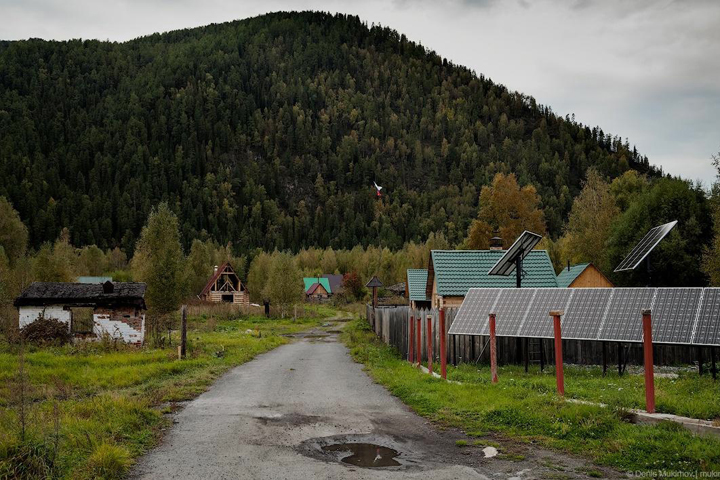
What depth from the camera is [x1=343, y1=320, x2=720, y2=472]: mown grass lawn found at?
841 cm

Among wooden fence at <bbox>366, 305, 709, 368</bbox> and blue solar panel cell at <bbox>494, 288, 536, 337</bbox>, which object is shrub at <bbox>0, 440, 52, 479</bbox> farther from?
wooden fence at <bbox>366, 305, 709, 368</bbox>

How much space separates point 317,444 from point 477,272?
76.9 feet

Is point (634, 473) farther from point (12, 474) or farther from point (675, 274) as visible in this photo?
point (675, 274)

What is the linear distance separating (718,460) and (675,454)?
0.54 metres

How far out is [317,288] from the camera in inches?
4668

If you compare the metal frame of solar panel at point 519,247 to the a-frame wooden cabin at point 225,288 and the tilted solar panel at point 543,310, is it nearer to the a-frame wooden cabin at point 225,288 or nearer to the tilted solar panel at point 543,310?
the tilted solar panel at point 543,310

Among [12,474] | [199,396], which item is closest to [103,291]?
[199,396]

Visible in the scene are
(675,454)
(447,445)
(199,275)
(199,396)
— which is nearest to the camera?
(675,454)

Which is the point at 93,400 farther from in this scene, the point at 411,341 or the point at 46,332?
the point at 46,332

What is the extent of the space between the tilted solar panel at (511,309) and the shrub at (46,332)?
22103 mm

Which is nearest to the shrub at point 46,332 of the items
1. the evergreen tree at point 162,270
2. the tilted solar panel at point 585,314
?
the evergreen tree at point 162,270

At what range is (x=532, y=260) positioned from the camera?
32.9 metres

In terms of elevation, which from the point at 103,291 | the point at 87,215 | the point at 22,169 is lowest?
the point at 103,291

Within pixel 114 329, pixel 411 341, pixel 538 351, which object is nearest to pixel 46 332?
pixel 114 329
